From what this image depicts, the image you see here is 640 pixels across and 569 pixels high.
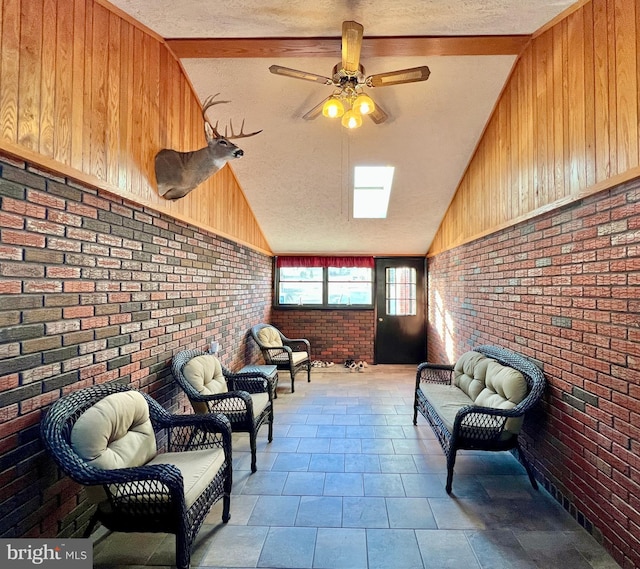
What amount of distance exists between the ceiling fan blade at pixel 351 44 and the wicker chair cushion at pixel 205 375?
248 cm

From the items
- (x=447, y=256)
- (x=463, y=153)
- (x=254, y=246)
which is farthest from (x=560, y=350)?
(x=254, y=246)

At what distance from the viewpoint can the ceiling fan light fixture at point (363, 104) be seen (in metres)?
2.40

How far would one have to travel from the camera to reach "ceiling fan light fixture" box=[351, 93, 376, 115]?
2.40 metres

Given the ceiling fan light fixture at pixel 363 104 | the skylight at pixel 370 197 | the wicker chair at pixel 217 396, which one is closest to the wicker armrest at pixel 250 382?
the wicker chair at pixel 217 396

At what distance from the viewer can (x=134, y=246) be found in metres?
2.31

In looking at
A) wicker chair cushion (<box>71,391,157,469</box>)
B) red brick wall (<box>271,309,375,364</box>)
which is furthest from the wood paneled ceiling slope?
wicker chair cushion (<box>71,391,157,469</box>)

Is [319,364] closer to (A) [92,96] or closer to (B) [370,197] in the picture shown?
(B) [370,197]

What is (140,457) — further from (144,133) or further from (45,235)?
(144,133)

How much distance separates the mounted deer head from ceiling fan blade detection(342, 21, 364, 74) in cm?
88

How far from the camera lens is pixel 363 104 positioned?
2.41 meters

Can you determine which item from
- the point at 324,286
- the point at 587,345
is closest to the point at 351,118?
the point at 587,345

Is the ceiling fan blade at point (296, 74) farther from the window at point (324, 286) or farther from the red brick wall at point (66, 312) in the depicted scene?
the window at point (324, 286)

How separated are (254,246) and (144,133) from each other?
2.83 m

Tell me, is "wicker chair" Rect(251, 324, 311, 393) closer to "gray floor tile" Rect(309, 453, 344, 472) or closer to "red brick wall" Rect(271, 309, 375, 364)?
"red brick wall" Rect(271, 309, 375, 364)
